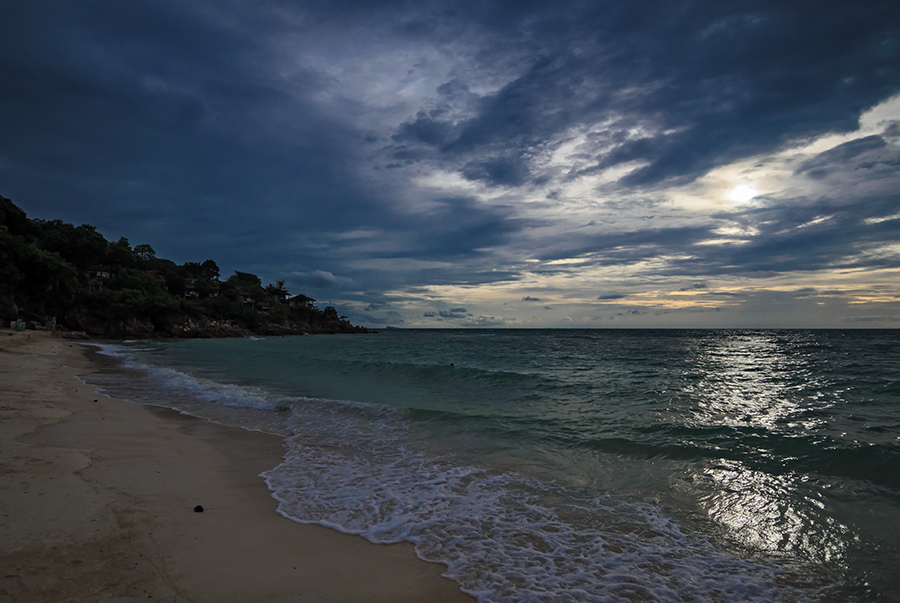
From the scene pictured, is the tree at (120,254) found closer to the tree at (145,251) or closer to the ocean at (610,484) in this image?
the tree at (145,251)

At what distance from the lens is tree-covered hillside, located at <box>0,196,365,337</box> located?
37.2m

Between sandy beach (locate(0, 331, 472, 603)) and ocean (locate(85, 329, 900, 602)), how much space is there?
0.43 meters

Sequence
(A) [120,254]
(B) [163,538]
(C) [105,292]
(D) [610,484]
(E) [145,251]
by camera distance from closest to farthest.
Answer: (B) [163,538], (D) [610,484], (C) [105,292], (A) [120,254], (E) [145,251]

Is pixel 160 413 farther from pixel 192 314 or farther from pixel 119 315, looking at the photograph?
pixel 192 314

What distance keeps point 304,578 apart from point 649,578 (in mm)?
3040

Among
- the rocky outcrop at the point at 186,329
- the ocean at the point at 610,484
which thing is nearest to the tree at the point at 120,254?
the rocky outcrop at the point at 186,329

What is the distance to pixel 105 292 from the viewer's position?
5097 centimetres

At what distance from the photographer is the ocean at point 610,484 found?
3635 mm

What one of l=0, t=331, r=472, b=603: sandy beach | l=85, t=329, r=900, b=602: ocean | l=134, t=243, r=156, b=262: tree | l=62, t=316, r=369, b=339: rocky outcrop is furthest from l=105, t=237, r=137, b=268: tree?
l=0, t=331, r=472, b=603: sandy beach

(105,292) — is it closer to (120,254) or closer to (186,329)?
(186,329)

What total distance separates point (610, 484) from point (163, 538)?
218 inches

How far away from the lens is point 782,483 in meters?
5.69

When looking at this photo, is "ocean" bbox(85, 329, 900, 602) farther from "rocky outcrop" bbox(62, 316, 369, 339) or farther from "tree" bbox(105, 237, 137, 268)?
"tree" bbox(105, 237, 137, 268)

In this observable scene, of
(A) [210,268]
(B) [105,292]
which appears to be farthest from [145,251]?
(B) [105,292]
